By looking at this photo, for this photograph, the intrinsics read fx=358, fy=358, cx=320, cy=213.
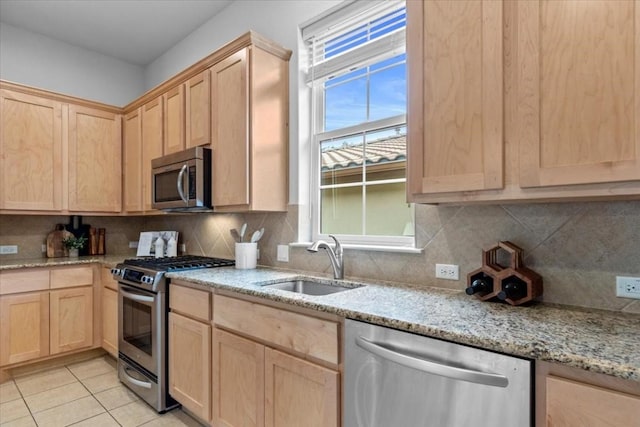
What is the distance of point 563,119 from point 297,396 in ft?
4.84

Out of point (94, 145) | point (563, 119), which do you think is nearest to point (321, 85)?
point (563, 119)

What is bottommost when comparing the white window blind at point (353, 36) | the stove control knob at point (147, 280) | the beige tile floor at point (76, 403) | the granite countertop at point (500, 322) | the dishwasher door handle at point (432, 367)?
the beige tile floor at point (76, 403)

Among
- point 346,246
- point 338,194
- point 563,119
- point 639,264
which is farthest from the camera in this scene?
point 338,194

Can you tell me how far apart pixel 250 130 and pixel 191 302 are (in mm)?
1157

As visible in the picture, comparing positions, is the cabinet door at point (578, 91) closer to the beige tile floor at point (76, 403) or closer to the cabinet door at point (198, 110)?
the cabinet door at point (198, 110)

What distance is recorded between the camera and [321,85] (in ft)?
8.40

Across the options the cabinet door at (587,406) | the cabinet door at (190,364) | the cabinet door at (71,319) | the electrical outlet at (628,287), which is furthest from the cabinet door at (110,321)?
the electrical outlet at (628,287)

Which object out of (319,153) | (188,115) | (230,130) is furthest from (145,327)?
(319,153)

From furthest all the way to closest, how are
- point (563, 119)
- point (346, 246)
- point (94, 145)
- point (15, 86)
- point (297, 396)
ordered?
point (94, 145), point (15, 86), point (346, 246), point (297, 396), point (563, 119)

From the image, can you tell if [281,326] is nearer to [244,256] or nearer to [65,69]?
[244,256]

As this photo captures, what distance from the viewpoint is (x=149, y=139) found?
335cm

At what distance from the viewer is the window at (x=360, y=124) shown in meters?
2.12

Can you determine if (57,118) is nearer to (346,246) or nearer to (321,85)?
(321,85)

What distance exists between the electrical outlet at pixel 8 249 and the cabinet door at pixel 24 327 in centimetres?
72
